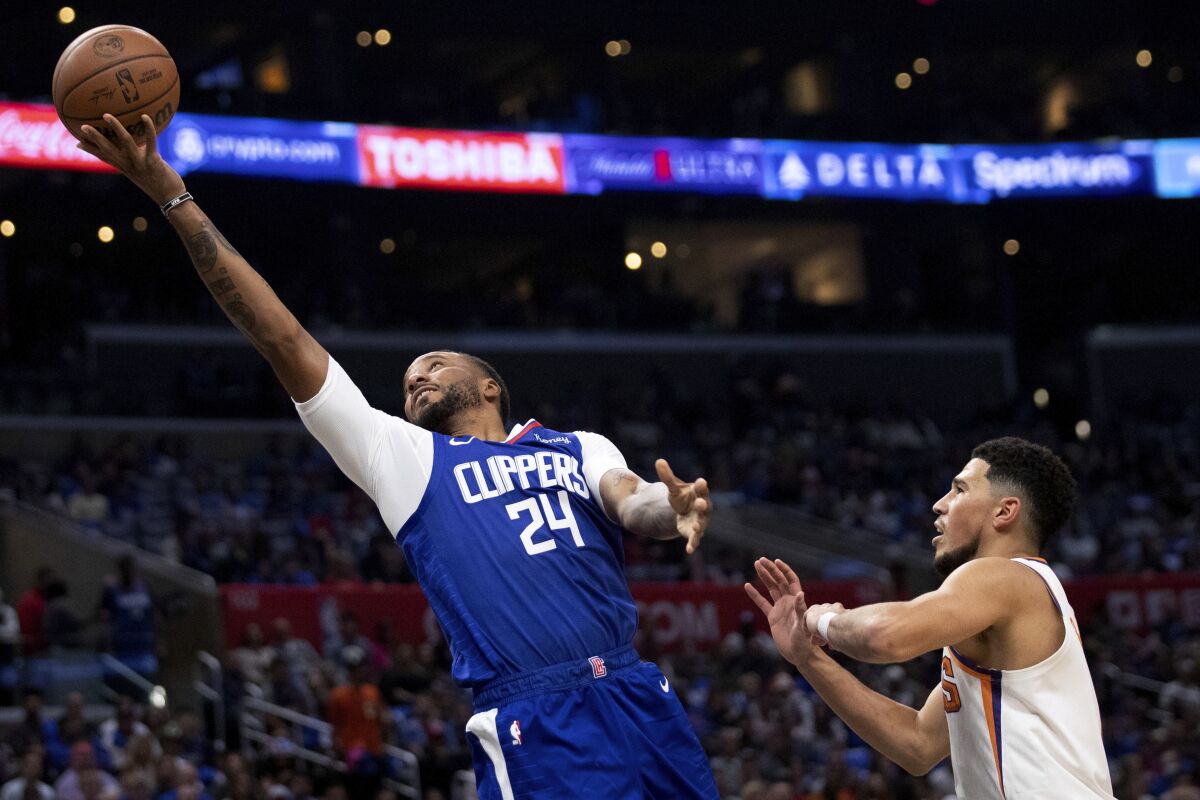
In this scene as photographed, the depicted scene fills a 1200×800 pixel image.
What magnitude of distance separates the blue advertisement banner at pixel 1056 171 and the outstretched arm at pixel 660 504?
28031 millimetres

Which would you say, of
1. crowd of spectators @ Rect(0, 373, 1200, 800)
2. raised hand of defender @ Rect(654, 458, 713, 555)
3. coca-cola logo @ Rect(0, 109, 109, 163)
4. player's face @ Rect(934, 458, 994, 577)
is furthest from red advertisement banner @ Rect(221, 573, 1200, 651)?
raised hand of defender @ Rect(654, 458, 713, 555)

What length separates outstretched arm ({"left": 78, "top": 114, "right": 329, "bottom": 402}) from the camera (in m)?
4.18

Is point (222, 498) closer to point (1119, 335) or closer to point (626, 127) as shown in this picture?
point (626, 127)

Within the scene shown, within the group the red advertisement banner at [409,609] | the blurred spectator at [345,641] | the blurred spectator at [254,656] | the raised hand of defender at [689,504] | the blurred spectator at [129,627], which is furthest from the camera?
the red advertisement banner at [409,609]

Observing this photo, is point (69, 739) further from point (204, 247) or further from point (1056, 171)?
point (1056, 171)

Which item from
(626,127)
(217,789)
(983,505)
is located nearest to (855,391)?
(626,127)

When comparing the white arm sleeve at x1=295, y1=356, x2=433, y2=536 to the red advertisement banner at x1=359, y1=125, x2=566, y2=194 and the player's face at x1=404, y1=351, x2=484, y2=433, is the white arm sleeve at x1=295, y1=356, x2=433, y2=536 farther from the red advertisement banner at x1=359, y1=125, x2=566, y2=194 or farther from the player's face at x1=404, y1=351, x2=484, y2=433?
the red advertisement banner at x1=359, y1=125, x2=566, y2=194

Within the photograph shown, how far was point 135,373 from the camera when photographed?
25203 mm

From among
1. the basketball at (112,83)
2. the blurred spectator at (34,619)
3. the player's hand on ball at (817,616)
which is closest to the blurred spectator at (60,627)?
the blurred spectator at (34,619)

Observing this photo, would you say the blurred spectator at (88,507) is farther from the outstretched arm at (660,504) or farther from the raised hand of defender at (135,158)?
the outstretched arm at (660,504)

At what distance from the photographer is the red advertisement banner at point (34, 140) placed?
23.8 m

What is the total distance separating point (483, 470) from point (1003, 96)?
115ft

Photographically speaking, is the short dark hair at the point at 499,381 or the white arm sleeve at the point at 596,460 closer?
the white arm sleeve at the point at 596,460

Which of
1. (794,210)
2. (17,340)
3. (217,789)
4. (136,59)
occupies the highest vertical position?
(794,210)
